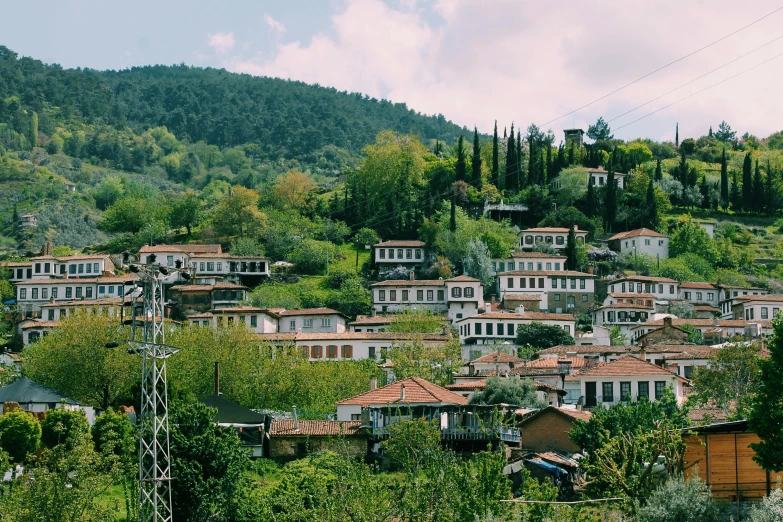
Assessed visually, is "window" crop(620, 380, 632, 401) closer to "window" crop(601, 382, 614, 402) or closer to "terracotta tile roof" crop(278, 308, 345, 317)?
"window" crop(601, 382, 614, 402)

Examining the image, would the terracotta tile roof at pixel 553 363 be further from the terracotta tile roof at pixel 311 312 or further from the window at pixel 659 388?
the terracotta tile roof at pixel 311 312

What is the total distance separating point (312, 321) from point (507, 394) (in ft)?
122

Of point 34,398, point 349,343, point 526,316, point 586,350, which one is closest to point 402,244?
point 526,316

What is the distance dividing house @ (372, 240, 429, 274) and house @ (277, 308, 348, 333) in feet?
59.0

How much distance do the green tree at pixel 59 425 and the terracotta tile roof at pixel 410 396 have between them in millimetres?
13164

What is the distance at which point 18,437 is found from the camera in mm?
52344

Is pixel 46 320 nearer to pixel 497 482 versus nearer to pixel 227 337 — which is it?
pixel 227 337

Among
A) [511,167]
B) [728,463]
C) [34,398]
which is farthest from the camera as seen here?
[511,167]

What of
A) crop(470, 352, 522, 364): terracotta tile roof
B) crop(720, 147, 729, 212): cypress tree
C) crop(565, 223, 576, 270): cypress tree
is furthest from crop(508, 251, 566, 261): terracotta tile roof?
crop(720, 147, 729, 212): cypress tree

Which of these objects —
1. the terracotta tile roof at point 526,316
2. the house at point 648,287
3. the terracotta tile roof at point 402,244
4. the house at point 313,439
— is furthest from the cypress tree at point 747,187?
the house at point 313,439

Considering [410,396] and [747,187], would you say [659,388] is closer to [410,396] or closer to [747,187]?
[410,396]

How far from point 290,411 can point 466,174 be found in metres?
67.6

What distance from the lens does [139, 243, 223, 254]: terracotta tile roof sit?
372ft

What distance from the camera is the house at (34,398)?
2464 inches
